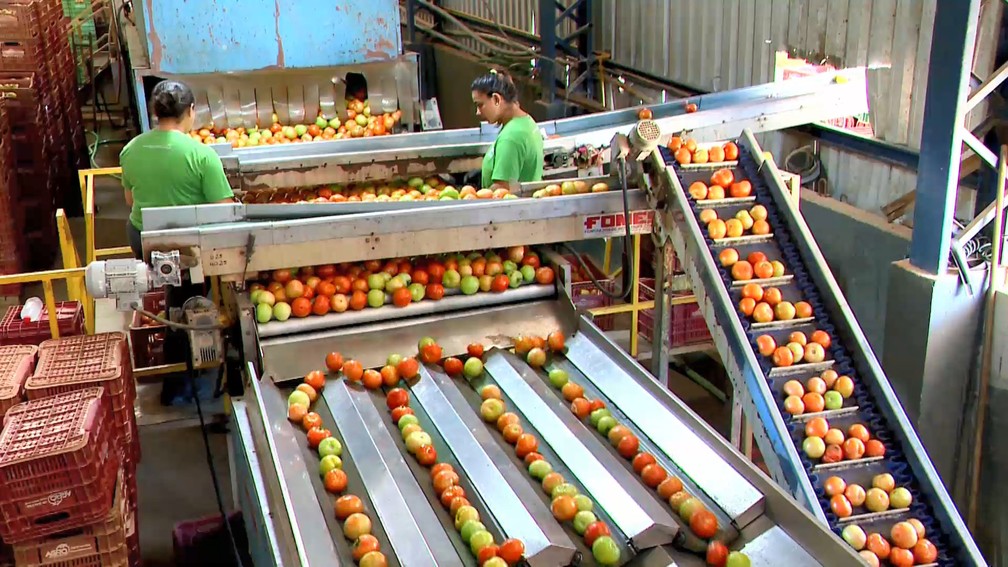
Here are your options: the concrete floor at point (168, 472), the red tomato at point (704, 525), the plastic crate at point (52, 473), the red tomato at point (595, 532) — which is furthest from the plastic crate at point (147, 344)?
the red tomato at point (704, 525)

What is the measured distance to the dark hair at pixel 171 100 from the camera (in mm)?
4383

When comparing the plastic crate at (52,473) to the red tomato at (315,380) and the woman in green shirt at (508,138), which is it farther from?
the woman in green shirt at (508,138)

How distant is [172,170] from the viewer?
4.44m

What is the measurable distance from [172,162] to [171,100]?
30cm

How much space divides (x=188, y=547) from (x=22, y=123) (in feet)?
19.7

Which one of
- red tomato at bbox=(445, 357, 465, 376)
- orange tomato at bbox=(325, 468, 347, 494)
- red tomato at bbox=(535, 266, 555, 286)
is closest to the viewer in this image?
orange tomato at bbox=(325, 468, 347, 494)

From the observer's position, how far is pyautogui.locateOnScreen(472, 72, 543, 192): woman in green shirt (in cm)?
466

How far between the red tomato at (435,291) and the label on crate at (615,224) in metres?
0.70

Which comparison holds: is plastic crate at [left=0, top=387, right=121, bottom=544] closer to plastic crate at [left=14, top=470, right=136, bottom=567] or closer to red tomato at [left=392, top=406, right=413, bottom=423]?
plastic crate at [left=14, top=470, right=136, bottom=567]

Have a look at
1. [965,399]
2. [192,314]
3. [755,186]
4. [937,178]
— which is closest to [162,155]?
[192,314]

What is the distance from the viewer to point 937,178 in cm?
486

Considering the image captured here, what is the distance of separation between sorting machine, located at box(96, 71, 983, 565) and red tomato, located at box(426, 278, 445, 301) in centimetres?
4

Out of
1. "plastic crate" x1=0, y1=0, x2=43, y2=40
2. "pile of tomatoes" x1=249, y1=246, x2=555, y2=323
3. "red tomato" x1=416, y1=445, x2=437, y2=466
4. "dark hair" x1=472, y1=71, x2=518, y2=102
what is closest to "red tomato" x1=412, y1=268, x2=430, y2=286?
"pile of tomatoes" x1=249, y1=246, x2=555, y2=323

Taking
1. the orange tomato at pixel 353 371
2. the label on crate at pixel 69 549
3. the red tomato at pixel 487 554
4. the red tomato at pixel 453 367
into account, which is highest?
the orange tomato at pixel 353 371
